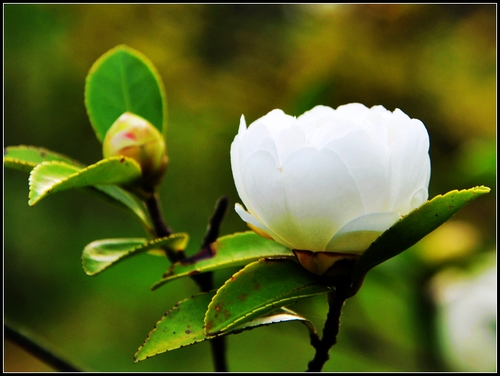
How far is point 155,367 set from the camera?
212 centimetres

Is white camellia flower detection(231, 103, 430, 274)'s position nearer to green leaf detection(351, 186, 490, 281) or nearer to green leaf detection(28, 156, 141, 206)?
green leaf detection(351, 186, 490, 281)

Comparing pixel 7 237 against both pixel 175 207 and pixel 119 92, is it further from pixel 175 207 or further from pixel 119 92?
pixel 119 92

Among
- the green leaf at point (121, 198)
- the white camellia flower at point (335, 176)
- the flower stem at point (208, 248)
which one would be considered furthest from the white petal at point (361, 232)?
the green leaf at point (121, 198)

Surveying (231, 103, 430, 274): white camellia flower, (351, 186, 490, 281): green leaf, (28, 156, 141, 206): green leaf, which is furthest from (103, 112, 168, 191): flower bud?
(351, 186, 490, 281): green leaf

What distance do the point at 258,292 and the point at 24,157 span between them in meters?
0.31

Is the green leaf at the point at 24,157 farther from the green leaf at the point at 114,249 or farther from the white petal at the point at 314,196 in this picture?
the white petal at the point at 314,196

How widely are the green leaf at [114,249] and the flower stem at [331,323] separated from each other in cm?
17

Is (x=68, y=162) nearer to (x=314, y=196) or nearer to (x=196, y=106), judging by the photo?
(x=314, y=196)

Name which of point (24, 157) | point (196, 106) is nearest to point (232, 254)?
point (24, 157)

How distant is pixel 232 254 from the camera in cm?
53

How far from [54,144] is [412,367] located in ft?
5.05

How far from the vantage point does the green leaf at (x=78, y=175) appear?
46cm

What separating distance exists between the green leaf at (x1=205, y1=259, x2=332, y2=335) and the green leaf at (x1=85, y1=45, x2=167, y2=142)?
26 cm

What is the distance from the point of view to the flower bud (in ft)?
1.83
